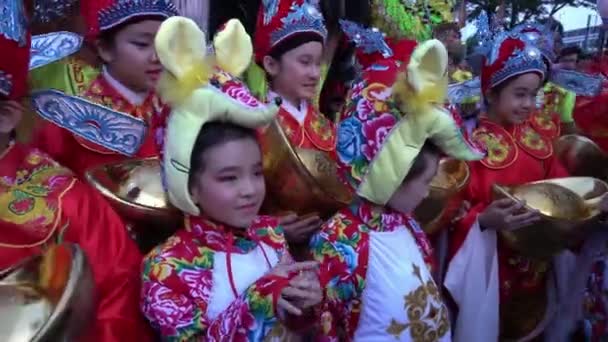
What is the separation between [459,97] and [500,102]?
0.94ft

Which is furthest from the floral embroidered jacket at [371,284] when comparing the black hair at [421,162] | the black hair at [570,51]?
the black hair at [570,51]

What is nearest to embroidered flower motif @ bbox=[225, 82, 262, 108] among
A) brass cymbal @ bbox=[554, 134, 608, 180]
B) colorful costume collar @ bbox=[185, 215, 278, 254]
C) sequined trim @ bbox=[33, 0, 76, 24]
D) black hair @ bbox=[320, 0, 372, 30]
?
colorful costume collar @ bbox=[185, 215, 278, 254]

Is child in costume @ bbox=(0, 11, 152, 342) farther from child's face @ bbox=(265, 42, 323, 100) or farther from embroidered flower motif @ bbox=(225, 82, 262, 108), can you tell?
child's face @ bbox=(265, 42, 323, 100)

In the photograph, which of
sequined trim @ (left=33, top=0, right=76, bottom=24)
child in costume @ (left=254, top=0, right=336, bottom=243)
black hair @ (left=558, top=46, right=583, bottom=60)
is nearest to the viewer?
sequined trim @ (left=33, top=0, right=76, bottom=24)

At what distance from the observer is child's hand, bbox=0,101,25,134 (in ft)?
4.70

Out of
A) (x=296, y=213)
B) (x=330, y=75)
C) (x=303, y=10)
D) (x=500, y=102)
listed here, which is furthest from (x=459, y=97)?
(x=296, y=213)

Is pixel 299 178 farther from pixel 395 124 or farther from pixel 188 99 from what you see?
pixel 188 99

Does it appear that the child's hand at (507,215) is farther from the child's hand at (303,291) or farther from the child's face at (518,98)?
the child's hand at (303,291)

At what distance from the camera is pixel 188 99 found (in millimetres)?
1424

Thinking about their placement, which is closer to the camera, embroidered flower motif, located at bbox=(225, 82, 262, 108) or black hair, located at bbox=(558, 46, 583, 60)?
embroidered flower motif, located at bbox=(225, 82, 262, 108)

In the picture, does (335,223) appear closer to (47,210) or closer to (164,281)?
(164,281)

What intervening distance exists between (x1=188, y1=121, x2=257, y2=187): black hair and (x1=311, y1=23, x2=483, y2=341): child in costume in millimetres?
371

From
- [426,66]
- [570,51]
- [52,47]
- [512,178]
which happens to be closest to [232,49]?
[426,66]

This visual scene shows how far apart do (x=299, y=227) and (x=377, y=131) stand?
0.29 m
